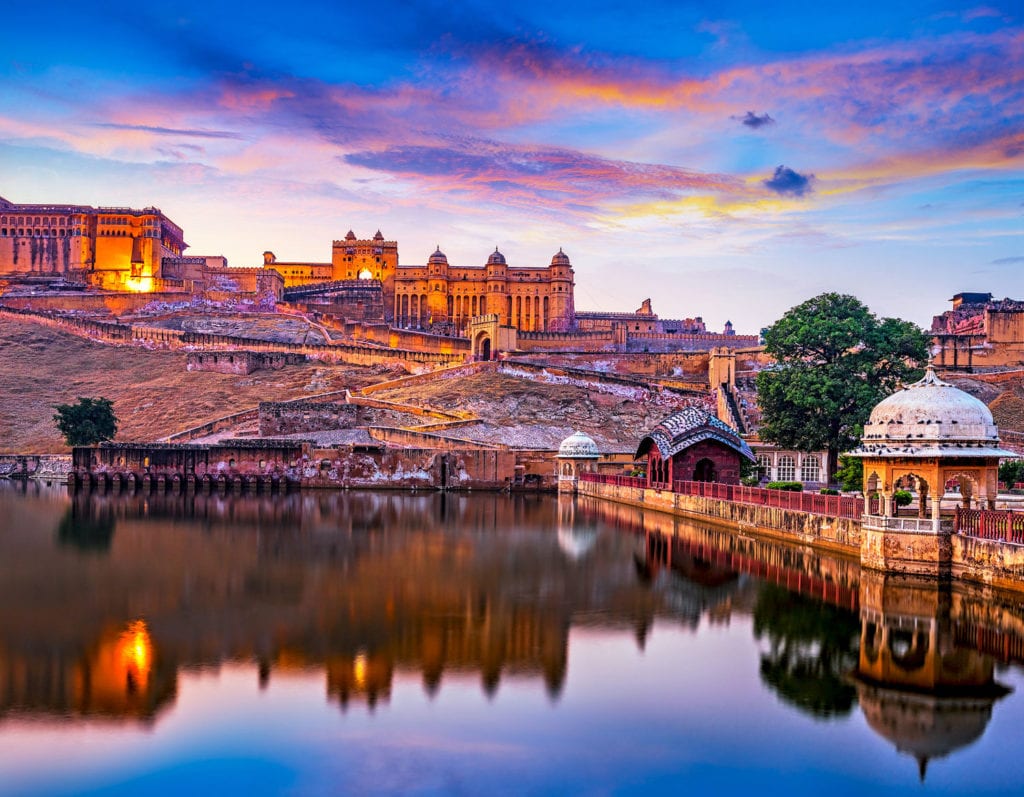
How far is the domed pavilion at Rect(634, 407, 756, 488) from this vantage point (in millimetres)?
27891

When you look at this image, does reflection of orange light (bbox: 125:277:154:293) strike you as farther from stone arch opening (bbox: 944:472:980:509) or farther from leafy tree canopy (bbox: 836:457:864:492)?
stone arch opening (bbox: 944:472:980:509)

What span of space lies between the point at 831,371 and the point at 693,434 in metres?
4.21

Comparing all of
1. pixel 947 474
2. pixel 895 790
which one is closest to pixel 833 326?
pixel 947 474

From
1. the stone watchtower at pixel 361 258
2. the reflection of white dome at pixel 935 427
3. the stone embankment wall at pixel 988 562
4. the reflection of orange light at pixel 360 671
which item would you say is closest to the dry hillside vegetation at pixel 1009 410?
the reflection of white dome at pixel 935 427

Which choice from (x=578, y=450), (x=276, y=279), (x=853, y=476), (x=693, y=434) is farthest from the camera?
(x=276, y=279)

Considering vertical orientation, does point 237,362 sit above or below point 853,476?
above

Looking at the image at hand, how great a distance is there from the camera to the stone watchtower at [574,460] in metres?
38.1

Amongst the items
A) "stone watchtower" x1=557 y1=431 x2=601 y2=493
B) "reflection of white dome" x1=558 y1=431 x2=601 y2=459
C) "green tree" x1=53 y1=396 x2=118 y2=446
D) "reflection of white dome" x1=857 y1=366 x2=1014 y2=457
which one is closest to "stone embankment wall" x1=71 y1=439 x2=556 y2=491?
"stone watchtower" x1=557 y1=431 x2=601 y2=493

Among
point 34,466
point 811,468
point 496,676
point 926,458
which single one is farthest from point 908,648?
point 34,466

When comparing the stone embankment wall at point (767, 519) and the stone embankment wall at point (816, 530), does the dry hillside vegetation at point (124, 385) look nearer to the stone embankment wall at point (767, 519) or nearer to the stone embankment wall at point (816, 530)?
the stone embankment wall at point (816, 530)

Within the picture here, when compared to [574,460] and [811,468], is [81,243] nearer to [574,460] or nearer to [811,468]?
[574,460]

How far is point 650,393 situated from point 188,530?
3329 centimetres

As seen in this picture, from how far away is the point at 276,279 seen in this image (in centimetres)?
7488

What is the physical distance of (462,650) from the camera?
1043 centimetres
